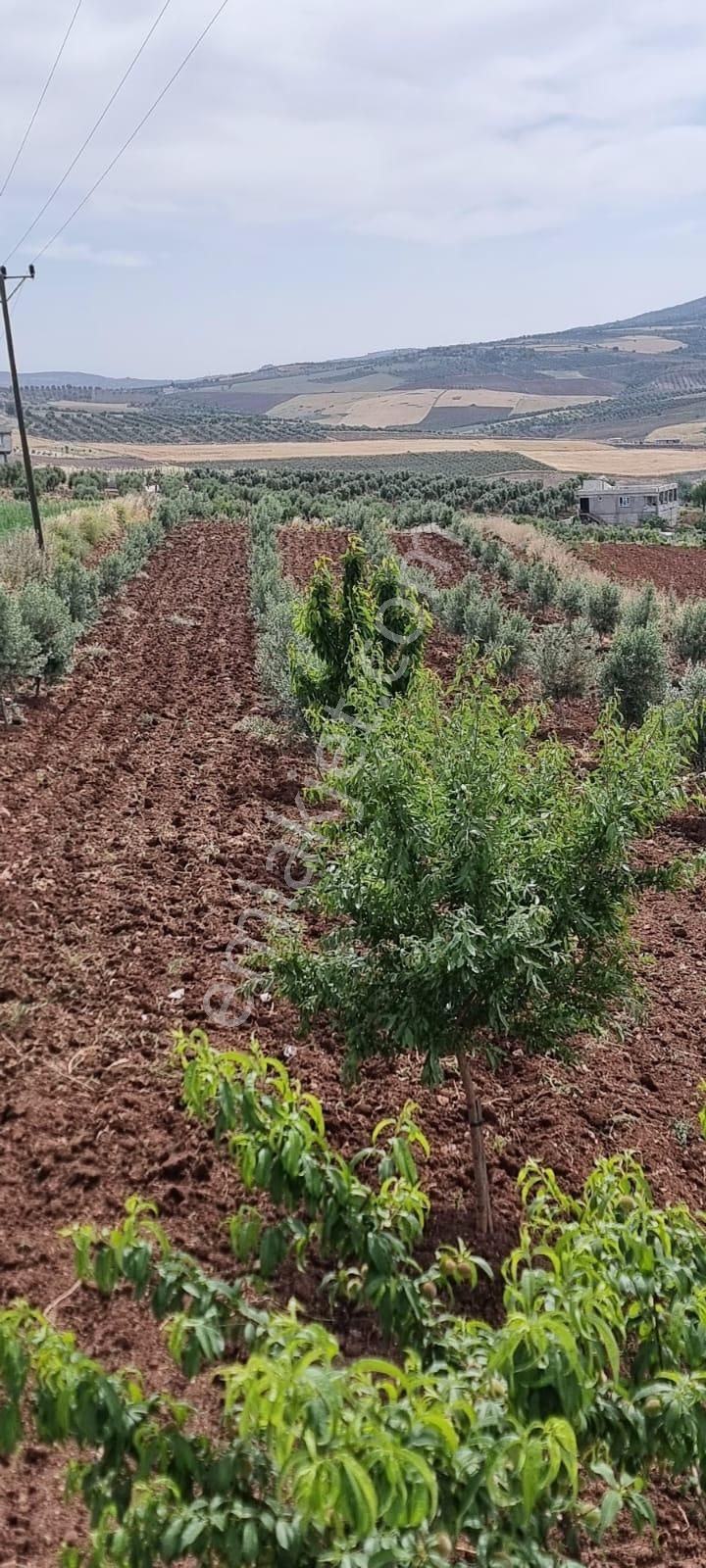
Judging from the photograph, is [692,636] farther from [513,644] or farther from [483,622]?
[483,622]

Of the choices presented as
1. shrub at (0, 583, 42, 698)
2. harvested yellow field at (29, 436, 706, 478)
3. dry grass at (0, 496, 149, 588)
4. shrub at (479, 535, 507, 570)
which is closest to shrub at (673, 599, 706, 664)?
shrub at (0, 583, 42, 698)

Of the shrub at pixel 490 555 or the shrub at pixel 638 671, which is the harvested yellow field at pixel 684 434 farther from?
the shrub at pixel 638 671

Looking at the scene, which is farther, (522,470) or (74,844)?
(522,470)

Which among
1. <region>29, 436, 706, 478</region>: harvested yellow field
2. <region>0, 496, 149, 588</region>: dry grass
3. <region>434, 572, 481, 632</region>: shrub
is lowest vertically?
<region>434, 572, 481, 632</region>: shrub

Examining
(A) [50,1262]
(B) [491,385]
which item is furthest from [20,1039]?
(B) [491,385]

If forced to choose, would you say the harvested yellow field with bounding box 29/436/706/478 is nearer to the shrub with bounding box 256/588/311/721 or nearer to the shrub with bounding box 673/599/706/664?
the shrub with bounding box 673/599/706/664

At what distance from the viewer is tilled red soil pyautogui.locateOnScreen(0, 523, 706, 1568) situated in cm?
404

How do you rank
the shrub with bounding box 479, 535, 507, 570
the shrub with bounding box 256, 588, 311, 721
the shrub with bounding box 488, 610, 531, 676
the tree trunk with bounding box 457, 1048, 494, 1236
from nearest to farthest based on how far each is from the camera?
the tree trunk with bounding box 457, 1048, 494, 1236 < the shrub with bounding box 256, 588, 311, 721 < the shrub with bounding box 488, 610, 531, 676 < the shrub with bounding box 479, 535, 507, 570

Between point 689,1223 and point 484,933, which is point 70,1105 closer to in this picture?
point 484,933

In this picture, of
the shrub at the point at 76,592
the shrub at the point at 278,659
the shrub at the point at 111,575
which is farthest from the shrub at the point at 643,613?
the shrub at the point at 111,575

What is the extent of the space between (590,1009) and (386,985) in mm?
820

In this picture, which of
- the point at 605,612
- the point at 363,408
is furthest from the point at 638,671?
the point at 363,408

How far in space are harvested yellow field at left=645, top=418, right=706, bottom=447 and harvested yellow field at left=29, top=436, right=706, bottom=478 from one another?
10402 mm

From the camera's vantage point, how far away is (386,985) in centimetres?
397
